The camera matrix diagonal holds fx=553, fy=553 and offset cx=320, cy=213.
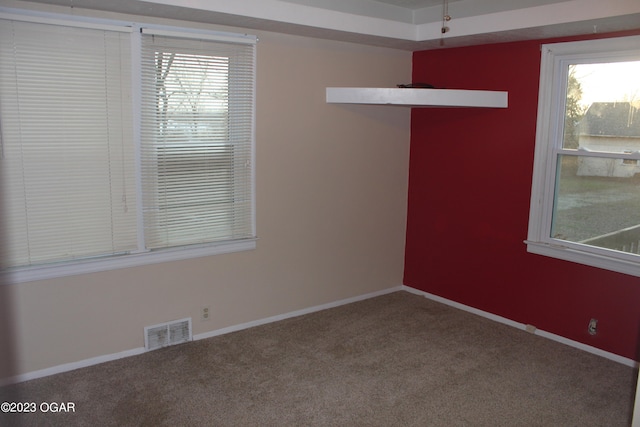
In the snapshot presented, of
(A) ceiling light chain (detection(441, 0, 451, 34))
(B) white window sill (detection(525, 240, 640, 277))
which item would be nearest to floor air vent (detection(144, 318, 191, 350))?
(B) white window sill (detection(525, 240, 640, 277))

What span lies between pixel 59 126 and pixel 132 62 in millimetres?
620

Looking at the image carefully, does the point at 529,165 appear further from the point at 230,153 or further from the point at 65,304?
the point at 65,304

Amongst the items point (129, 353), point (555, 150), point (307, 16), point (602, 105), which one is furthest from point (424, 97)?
point (129, 353)

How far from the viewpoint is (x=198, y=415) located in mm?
3170

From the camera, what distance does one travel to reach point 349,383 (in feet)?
11.7

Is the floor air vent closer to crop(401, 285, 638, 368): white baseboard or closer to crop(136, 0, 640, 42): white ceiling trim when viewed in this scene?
crop(136, 0, 640, 42): white ceiling trim

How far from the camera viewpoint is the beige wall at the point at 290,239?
3.62 m

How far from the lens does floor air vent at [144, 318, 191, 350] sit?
3936mm

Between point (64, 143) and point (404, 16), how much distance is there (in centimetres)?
275

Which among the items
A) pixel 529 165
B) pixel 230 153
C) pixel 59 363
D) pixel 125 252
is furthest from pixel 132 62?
pixel 529 165

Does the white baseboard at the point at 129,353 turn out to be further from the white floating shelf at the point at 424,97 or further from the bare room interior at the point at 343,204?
the white floating shelf at the point at 424,97

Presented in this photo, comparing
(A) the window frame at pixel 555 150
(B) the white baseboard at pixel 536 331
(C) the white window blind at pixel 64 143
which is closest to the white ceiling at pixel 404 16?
(A) the window frame at pixel 555 150

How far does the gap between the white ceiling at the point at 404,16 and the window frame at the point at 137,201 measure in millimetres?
87

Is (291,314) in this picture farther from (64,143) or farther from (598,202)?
(598,202)
